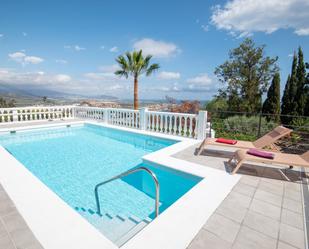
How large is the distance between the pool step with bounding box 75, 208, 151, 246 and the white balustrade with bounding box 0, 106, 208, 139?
14.3 feet

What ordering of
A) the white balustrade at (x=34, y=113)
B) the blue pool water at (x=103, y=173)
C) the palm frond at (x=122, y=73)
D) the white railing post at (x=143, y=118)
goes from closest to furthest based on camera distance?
the blue pool water at (x=103, y=173), the white railing post at (x=143, y=118), the white balustrade at (x=34, y=113), the palm frond at (x=122, y=73)

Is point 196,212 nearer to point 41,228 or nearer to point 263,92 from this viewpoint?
point 41,228

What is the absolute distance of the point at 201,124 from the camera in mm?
6387

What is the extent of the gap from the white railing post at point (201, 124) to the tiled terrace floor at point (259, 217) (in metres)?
2.84

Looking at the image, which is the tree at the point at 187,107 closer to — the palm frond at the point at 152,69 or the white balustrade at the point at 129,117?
the palm frond at the point at 152,69

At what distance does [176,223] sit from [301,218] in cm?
172

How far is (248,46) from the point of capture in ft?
45.1

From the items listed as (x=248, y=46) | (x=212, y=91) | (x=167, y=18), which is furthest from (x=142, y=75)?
(x=248, y=46)

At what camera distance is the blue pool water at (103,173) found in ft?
10.3

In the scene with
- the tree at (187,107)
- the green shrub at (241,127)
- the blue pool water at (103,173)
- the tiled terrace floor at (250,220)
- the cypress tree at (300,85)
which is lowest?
the blue pool water at (103,173)

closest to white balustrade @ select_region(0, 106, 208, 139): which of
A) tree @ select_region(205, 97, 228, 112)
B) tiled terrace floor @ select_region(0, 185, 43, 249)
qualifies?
tiled terrace floor @ select_region(0, 185, 43, 249)

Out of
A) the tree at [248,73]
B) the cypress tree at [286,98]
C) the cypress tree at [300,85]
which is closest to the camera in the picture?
the cypress tree at [300,85]

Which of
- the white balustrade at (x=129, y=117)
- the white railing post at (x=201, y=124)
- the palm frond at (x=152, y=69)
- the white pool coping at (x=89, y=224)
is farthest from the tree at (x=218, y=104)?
the white pool coping at (x=89, y=224)

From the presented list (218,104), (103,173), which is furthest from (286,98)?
(103,173)
